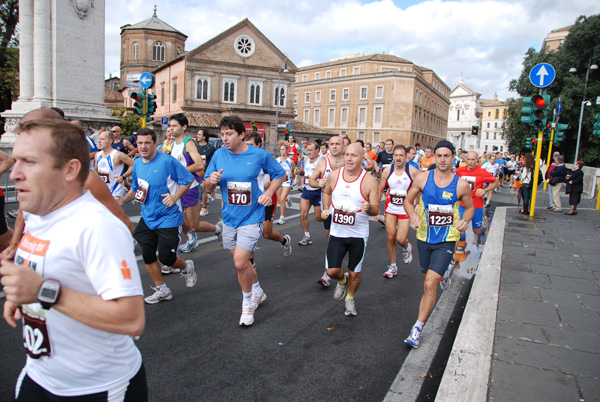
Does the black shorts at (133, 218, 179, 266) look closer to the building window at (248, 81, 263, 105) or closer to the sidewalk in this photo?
the sidewalk

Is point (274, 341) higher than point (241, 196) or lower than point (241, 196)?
lower

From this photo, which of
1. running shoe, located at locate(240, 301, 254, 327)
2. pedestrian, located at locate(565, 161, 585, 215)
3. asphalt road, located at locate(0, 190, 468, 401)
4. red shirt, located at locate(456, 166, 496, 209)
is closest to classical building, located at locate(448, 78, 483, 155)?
pedestrian, located at locate(565, 161, 585, 215)

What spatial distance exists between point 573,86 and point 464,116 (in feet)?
311

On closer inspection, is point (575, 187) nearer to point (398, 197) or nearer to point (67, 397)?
point (398, 197)

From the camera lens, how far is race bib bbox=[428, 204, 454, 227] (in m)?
4.52

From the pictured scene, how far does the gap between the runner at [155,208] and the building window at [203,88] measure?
44.4 meters

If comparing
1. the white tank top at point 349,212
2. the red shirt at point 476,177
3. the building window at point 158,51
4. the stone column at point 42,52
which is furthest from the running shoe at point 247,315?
the building window at point 158,51

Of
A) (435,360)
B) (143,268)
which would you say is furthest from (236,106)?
(435,360)

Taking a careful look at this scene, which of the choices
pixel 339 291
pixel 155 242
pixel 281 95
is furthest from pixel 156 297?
pixel 281 95

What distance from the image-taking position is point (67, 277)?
1562mm

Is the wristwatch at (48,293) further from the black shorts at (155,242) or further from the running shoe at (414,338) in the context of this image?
the black shorts at (155,242)

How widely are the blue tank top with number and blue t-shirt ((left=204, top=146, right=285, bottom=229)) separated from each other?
5.68ft

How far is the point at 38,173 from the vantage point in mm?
1526

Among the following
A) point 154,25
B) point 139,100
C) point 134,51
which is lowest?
point 139,100
